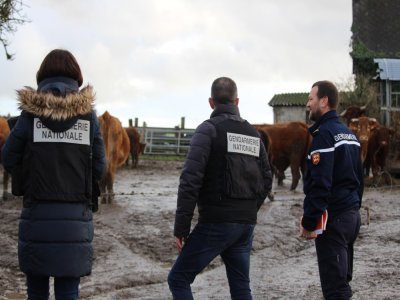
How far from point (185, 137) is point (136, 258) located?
26.8m

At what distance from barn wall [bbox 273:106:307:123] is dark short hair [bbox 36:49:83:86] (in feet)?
126

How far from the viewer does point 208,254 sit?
4.90 m

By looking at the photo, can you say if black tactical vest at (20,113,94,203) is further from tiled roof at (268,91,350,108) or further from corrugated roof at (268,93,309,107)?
corrugated roof at (268,93,309,107)

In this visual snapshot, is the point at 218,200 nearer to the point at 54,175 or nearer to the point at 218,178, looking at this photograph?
the point at 218,178

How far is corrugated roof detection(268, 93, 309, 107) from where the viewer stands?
42.8 metres

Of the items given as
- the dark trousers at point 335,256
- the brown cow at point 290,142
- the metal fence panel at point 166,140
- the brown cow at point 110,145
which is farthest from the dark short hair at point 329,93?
the metal fence panel at point 166,140

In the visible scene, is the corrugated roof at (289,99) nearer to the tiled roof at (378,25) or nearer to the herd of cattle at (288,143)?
the tiled roof at (378,25)

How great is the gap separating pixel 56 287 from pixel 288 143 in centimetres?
1288

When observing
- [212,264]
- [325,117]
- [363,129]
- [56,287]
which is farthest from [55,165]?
[363,129]

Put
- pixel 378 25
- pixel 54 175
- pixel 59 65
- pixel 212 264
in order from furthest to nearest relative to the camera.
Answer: pixel 378 25
pixel 212 264
pixel 59 65
pixel 54 175

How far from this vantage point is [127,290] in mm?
6984

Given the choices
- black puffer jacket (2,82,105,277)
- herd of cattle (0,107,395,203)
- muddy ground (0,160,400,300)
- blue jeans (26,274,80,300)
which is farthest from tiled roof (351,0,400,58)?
blue jeans (26,274,80,300)

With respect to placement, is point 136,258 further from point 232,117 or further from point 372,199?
point 372,199

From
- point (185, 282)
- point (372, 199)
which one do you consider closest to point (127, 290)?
point (185, 282)
